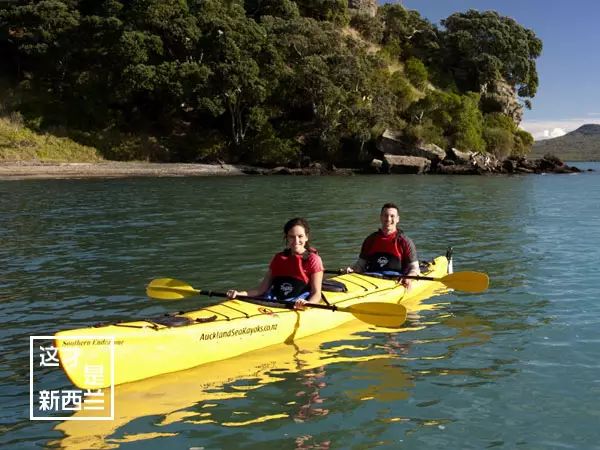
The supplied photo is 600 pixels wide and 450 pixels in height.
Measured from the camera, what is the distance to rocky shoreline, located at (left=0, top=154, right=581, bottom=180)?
3547 centimetres

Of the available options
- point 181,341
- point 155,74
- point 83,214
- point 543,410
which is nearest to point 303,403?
point 181,341

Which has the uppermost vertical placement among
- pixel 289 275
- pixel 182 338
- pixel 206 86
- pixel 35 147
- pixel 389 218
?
pixel 206 86

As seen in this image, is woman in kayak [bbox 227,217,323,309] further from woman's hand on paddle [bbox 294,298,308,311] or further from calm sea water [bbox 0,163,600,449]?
calm sea water [bbox 0,163,600,449]

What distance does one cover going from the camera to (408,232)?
15.6 metres

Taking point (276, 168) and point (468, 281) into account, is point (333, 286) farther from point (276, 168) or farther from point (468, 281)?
point (276, 168)

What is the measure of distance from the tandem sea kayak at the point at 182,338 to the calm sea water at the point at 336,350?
0.14 m

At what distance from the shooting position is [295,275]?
7027 mm

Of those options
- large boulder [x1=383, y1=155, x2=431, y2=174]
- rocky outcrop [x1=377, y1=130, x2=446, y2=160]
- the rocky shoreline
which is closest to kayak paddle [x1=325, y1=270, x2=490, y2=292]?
the rocky shoreline

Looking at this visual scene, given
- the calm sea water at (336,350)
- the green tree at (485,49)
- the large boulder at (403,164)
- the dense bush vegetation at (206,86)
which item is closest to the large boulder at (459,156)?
the dense bush vegetation at (206,86)

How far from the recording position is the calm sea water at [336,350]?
4.77m

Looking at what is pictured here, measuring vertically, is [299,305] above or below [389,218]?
below

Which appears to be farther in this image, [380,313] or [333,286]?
[333,286]

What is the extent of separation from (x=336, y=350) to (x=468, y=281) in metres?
2.62

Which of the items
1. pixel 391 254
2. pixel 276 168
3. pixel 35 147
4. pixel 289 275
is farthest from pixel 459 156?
pixel 289 275
